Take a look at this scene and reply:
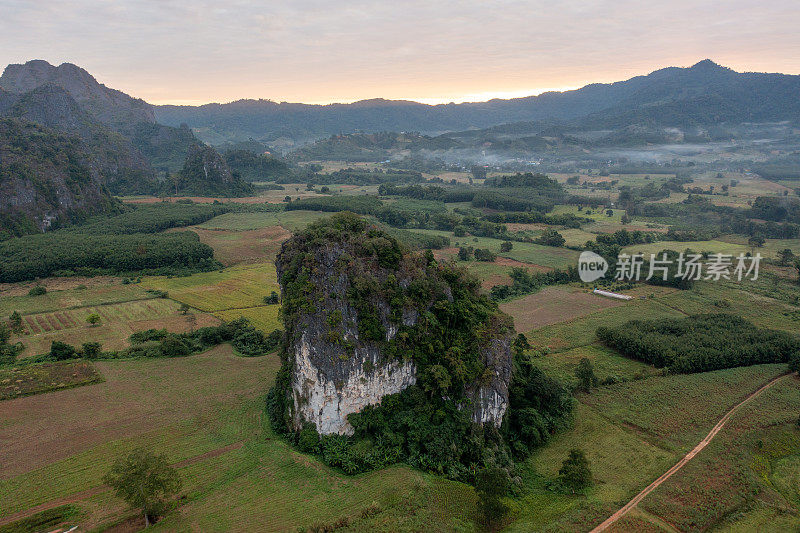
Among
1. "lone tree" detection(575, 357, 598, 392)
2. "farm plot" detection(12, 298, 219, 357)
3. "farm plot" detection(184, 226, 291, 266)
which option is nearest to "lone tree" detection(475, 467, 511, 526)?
"lone tree" detection(575, 357, 598, 392)

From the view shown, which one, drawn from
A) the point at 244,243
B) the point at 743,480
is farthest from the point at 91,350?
the point at 743,480

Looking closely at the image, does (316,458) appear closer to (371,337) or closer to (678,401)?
(371,337)

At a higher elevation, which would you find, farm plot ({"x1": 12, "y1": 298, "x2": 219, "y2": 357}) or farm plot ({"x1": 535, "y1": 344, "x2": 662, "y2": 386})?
farm plot ({"x1": 12, "y1": 298, "x2": 219, "y2": 357})

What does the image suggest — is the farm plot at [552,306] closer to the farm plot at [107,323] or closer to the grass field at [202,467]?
the grass field at [202,467]

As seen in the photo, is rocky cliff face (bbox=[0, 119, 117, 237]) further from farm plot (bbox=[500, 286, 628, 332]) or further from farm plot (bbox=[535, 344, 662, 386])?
farm plot (bbox=[535, 344, 662, 386])

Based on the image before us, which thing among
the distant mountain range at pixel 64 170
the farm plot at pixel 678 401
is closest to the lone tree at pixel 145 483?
the farm plot at pixel 678 401

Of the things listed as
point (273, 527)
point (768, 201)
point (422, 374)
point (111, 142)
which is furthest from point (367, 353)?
point (111, 142)
